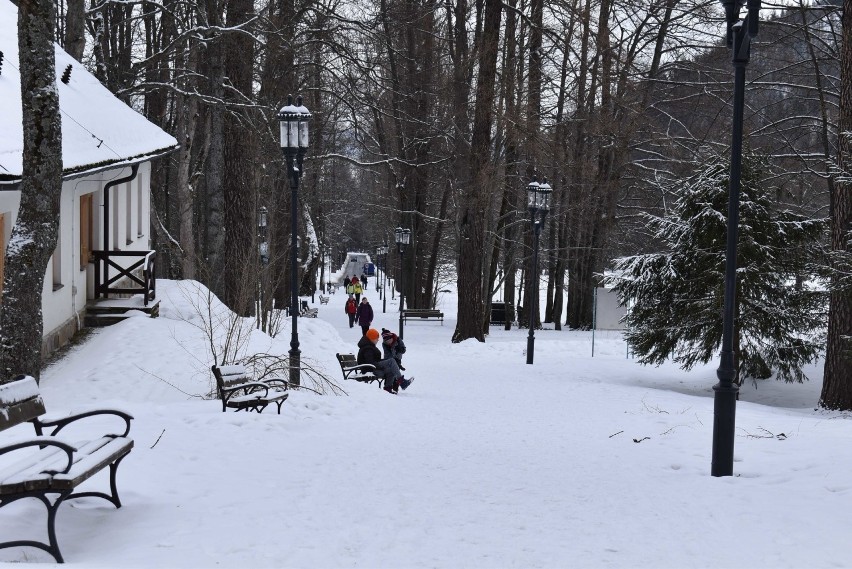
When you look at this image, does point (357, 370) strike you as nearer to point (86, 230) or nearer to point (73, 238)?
point (73, 238)

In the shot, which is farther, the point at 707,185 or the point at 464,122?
the point at 464,122

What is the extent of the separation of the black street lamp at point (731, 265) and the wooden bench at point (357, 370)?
969cm

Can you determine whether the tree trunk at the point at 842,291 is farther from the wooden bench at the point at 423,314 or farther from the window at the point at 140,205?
the wooden bench at the point at 423,314

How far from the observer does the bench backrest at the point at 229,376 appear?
38.8 ft

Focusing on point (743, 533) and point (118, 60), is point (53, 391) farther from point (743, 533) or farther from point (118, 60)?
point (118, 60)

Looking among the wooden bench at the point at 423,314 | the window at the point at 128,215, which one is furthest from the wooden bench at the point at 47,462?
the wooden bench at the point at 423,314

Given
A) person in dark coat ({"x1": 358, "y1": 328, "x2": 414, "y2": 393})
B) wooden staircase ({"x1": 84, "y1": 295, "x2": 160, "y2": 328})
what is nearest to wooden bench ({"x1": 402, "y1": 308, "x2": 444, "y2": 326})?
person in dark coat ({"x1": 358, "y1": 328, "x2": 414, "y2": 393})

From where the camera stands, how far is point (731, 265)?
9.04 meters

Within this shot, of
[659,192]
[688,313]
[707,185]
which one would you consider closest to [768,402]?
[688,313]

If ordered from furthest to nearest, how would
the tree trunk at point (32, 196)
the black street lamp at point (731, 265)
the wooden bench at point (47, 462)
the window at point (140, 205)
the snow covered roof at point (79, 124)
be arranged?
the window at point (140, 205), the snow covered roof at point (79, 124), the tree trunk at point (32, 196), the black street lamp at point (731, 265), the wooden bench at point (47, 462)

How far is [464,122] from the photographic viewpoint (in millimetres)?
32281

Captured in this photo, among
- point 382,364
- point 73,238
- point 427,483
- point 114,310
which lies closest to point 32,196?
point 427,483

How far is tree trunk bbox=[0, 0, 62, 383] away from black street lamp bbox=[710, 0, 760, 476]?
644 cm

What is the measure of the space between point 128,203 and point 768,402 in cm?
1605
